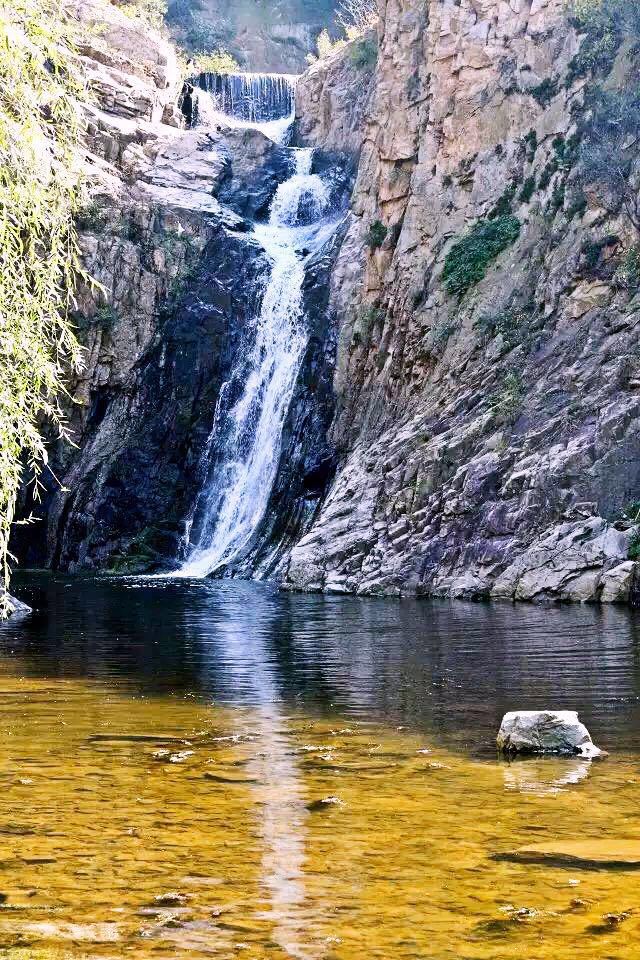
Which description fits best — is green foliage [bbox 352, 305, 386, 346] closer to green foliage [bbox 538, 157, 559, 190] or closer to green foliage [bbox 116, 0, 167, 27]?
green foliage [bbox 538, 157, 559, 190]

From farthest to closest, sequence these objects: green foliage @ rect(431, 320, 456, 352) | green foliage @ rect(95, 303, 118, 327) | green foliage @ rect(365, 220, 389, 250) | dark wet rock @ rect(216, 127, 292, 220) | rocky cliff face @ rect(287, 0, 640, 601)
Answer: dark wet rock @ rect(216, 127, 292, 220)
green foliage @ rect(95, 303, 118, 327)
green foliage @ rect(365, 220, 389, 250)
green foliage @ rect(431, 320, 456, 352)
rocky cliff face @ rect(287, 0, 640, 601)

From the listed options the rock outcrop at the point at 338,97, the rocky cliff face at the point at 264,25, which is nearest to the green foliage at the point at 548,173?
the rock outcrop at the point at 338,97

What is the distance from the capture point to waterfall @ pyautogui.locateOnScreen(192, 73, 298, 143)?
65.9 metres

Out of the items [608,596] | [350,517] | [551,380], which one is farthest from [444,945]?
[350,517]

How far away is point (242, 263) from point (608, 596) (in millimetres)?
34170

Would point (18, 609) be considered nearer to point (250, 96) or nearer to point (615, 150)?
point (615, 150)

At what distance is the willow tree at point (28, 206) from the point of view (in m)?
8.50

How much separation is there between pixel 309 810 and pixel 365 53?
58205 mm

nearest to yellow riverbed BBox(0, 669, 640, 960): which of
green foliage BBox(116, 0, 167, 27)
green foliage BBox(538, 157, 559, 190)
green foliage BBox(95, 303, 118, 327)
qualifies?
green foliage BBox(538, 157, 559, 190)

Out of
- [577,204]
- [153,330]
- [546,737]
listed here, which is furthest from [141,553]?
[546,737]

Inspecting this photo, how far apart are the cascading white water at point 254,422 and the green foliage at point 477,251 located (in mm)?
11293

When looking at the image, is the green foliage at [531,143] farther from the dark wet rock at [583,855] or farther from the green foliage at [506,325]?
the dark wet rock at [583,855]

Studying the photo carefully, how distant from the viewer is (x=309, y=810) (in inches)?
260

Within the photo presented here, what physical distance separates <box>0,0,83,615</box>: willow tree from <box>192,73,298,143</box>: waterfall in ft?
193
